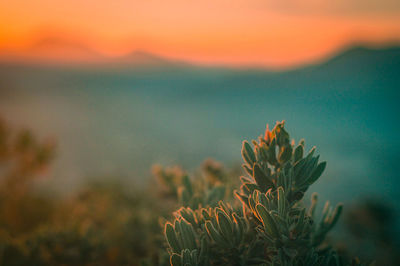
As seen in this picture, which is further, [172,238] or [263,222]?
[172,238]

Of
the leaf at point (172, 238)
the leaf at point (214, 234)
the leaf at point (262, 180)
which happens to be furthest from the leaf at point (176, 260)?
the leaf at point (262, 180)

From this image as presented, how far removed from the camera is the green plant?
1712 millimetres

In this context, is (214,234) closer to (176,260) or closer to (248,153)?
(176,260)

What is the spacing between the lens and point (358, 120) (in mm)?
30625

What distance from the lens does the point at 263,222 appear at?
1672 mm

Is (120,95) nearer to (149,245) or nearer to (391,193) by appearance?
(391,193)

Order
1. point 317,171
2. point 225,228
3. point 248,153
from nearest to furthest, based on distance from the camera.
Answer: point 225,228 < point 317,171 < point 248,153

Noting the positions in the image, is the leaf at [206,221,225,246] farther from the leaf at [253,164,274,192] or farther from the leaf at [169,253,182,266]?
the leaf at [253,164,274,192]

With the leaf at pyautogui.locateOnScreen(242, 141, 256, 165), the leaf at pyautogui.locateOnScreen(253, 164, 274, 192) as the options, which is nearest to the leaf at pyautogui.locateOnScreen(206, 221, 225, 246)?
the leaf at pyautogui.locateOnScreen(253, 164, 274, 192)

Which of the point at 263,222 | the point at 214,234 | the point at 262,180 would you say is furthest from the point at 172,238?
the point at 262,180

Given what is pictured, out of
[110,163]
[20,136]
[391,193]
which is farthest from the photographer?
[110,163]

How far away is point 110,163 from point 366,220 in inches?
1099

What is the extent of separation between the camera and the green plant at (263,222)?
1712mm

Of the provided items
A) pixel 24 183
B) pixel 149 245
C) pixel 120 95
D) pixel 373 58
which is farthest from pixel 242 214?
pixel 373 58
